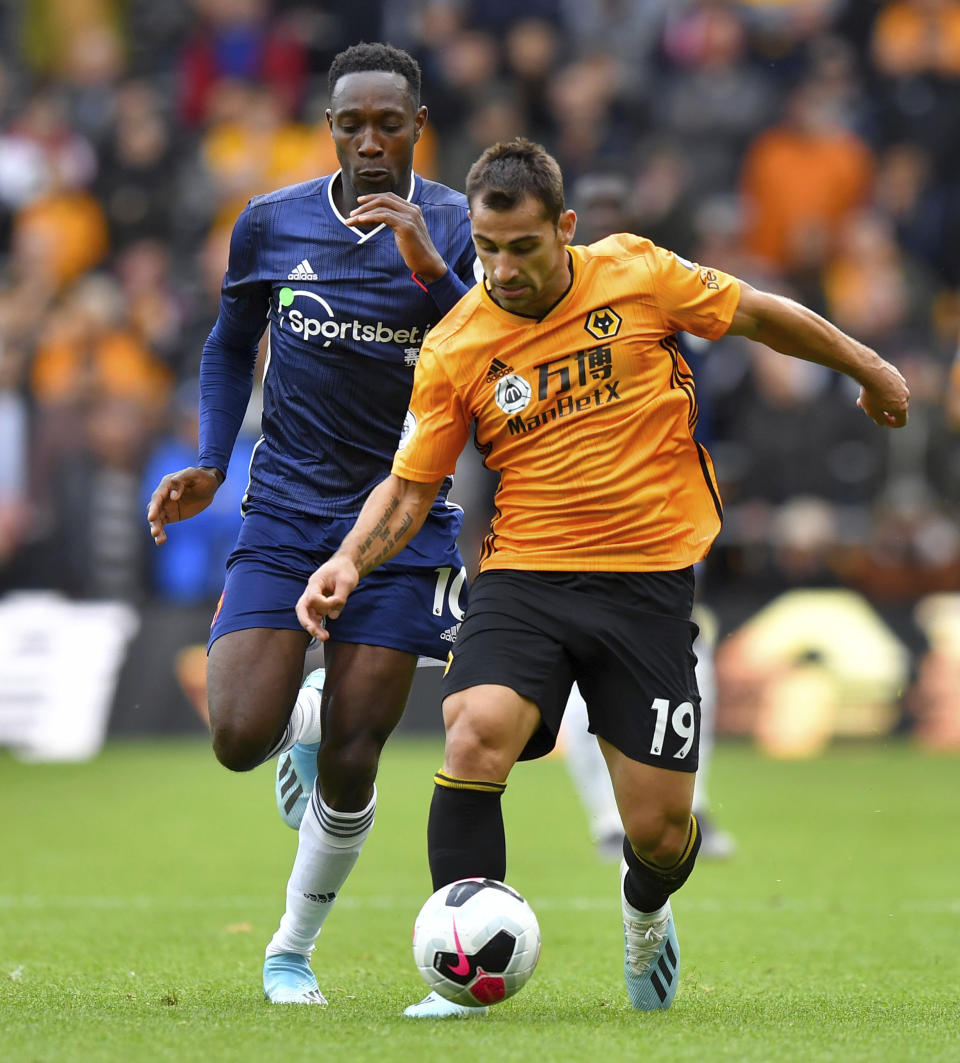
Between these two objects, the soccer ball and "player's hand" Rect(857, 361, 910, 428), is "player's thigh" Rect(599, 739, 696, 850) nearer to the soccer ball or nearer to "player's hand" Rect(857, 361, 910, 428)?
the soccer ball

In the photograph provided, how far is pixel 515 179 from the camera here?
197 inches

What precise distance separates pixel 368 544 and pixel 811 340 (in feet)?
4.43

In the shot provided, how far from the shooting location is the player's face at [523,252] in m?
5.02

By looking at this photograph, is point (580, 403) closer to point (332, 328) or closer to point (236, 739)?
point (332, 328)

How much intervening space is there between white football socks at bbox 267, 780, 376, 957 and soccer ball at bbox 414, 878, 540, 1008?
94 centimetres

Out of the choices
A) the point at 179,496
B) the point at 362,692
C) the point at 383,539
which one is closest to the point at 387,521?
the point at 383,539

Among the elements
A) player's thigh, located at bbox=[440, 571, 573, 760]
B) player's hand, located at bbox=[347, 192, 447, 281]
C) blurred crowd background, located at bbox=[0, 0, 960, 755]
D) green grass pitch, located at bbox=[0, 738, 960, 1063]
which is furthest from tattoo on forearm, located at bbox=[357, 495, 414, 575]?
blurred crowd background, located at bbox=[0, 0, 960, 755]

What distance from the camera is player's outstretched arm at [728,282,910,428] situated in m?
5.27

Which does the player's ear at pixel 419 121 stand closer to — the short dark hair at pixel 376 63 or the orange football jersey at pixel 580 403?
the short dark hair at pixel 376 63

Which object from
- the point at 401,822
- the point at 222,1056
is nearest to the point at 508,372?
the point at 222,1056

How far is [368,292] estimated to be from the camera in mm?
5930

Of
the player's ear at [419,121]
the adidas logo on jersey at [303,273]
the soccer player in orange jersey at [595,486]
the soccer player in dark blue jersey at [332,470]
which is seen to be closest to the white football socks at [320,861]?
the soccer player in dark blue jersey at [332,470]

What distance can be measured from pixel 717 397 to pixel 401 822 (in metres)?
4.38

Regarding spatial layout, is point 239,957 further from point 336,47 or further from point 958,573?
point 336,47
